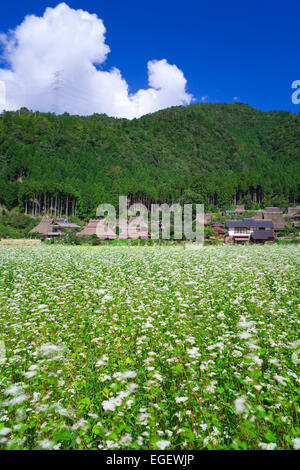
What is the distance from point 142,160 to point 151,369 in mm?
114176

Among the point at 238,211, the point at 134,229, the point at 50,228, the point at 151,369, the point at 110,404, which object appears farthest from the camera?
the point at 238,211

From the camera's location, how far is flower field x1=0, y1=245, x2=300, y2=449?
6.23 feet

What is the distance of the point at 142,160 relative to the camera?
112 m

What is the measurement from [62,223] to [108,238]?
42.4ft

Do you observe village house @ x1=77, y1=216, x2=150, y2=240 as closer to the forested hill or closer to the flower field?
the forested hill

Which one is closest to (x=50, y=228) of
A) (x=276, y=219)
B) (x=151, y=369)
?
(x=276, y=219)

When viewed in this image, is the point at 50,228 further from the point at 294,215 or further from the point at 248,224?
the point at 294,215

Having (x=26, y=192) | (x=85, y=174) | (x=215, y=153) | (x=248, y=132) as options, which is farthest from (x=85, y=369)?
(x=248, y=132)

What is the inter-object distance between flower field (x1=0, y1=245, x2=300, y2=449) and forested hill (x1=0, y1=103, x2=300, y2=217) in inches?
2365

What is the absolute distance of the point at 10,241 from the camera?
32.9m

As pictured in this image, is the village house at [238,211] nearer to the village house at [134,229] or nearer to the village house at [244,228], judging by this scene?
the village house at [244,228]

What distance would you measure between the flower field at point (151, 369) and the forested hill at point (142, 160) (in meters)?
60.1

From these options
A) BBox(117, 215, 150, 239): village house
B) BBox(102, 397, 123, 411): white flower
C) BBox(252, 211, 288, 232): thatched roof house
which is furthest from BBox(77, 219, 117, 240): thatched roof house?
BBox(102, 397, 123, 411): white flower

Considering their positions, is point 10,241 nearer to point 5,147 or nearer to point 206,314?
point 206,314
